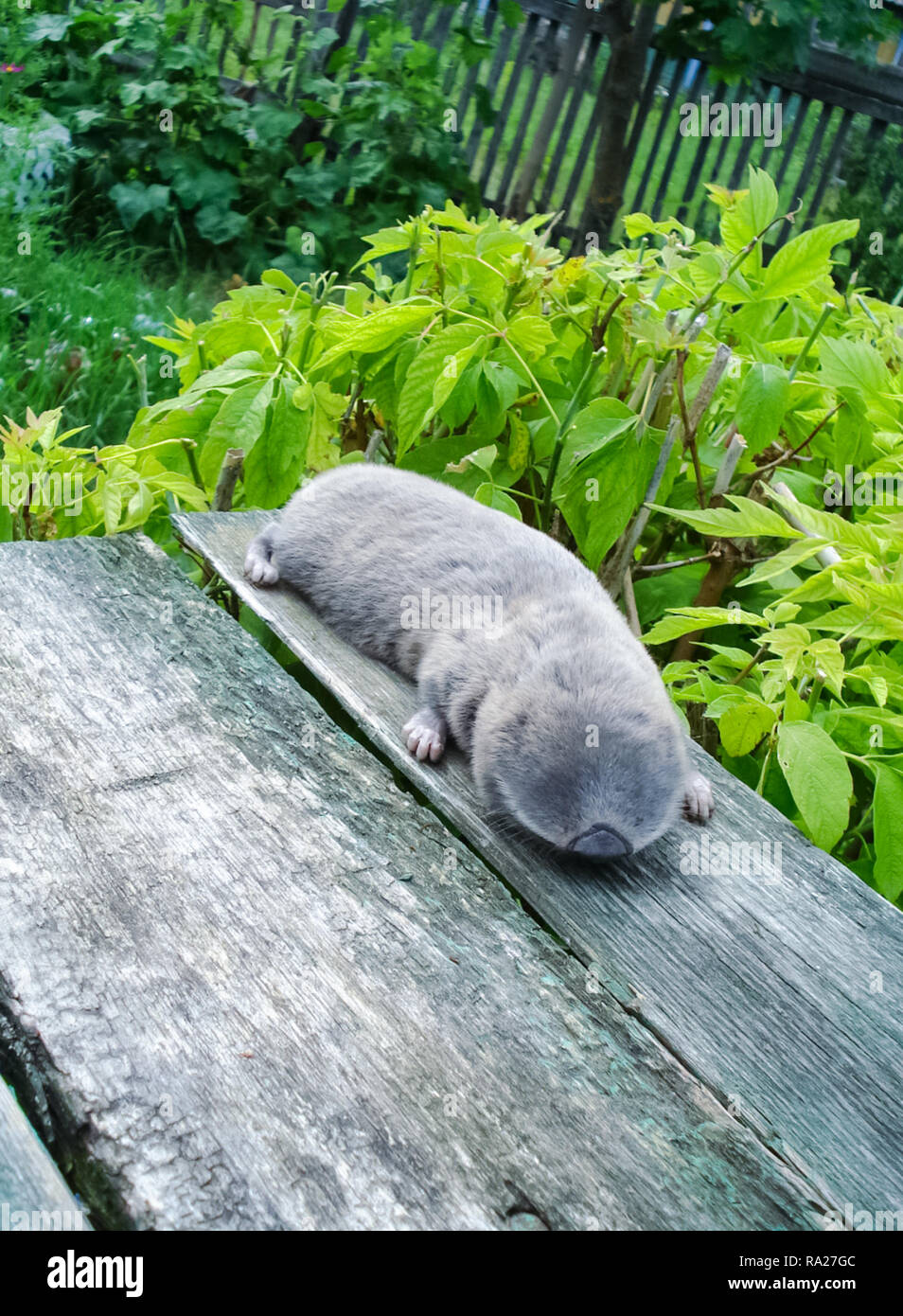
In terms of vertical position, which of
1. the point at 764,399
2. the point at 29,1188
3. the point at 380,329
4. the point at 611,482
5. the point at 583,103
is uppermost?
the point at 583,103

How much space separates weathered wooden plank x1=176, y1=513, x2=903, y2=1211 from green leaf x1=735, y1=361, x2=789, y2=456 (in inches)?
37.8

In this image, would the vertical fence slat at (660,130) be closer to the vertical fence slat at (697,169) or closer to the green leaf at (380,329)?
the vertical fence slat at (697,169)

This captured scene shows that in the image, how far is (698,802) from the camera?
1844 mm

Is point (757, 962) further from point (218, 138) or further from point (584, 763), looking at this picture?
point (218, 138)

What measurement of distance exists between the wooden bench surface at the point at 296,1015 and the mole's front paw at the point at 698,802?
27 cm

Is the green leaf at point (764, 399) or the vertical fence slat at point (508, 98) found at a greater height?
the vertical fence slat at point (508, 98)

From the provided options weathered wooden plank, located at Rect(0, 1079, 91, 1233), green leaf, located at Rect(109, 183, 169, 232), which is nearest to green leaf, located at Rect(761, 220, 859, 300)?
weathered wooden plank, located at Rect(0, 1079, 91, 1233)

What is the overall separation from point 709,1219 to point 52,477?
7.49 ft

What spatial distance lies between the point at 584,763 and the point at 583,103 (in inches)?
338

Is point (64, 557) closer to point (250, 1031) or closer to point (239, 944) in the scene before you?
point (239, 944)

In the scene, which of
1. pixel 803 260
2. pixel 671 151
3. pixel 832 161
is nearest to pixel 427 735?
pixel 803 260

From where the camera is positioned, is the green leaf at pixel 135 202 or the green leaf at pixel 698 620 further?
the green leaf at pixel 135 202

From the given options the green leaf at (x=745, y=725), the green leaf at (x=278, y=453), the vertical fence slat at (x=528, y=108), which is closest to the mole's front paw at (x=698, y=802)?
the green leaf at (x=745, y=725)

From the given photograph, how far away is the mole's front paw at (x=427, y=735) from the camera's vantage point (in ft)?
6.14
